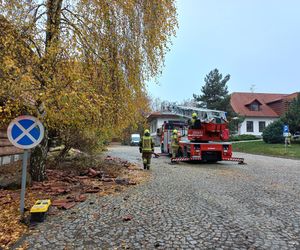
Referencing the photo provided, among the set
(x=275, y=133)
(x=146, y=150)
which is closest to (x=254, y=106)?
(x=275, y=133)

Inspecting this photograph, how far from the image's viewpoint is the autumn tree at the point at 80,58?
5879 mm

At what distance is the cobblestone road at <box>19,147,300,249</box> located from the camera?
4223mm

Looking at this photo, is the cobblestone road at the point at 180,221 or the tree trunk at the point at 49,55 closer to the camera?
the cobblestone road at the point at 180,221

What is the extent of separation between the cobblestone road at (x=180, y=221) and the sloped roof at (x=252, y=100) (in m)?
44.8

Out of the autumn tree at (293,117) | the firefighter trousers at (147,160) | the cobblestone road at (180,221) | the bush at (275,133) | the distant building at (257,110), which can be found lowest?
the cobblestone road at (180,221)

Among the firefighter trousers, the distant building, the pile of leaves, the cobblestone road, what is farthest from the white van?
the cobblestone road

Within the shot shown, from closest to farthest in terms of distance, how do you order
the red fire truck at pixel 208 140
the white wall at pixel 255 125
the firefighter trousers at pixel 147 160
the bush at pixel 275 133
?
Result: the firefighter trousers at pixel 147 160
the red fire truck at pixel 208 140
the bush at pixel 275 133
the white wall at pixel 255 125

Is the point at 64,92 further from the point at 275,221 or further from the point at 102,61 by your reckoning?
the point at 275,221

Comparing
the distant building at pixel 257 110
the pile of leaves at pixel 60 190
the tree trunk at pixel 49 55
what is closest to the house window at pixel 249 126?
the distant building at pixel 257 110

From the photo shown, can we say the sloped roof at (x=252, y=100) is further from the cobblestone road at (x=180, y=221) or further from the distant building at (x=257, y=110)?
the cobblestone road at (x=180, y=221)

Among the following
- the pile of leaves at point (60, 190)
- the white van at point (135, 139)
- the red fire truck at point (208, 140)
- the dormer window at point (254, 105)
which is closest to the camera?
the pile of leaves at point (60, 190)

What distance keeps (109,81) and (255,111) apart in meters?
48.1

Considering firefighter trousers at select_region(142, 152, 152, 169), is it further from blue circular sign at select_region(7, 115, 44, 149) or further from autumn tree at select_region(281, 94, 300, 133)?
autumn tree at select_region(281, 94, 300, 133)

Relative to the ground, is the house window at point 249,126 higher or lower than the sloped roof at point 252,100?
lower
